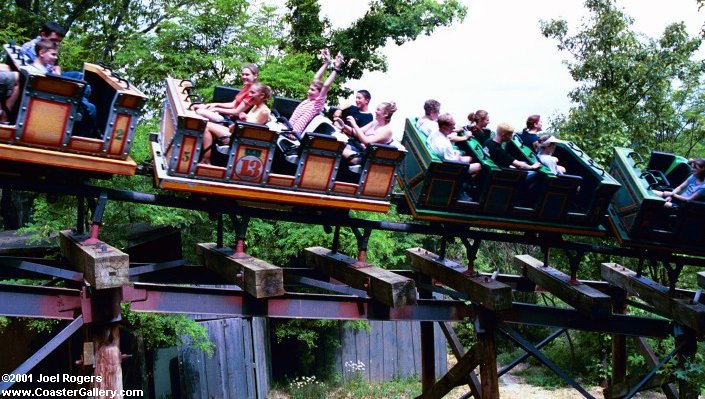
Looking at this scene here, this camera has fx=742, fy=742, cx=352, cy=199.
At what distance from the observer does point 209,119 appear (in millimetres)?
6062

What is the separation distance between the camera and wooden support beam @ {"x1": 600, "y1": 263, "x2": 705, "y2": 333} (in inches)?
294

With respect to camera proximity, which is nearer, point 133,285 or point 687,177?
point 133,285

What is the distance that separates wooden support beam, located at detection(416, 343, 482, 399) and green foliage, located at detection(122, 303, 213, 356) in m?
3.94

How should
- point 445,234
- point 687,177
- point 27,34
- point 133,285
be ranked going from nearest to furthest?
point 133,285
point 445,234
point 687,177
point 27,34

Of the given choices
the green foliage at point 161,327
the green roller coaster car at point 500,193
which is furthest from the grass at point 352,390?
the green roller coaster car at point 500,193

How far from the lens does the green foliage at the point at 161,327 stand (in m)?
9.69

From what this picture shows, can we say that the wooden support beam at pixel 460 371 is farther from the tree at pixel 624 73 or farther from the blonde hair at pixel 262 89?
the tree at pixel 624 73

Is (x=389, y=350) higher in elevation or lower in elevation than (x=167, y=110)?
lower

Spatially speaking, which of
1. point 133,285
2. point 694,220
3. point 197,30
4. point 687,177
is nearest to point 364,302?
point 133,285

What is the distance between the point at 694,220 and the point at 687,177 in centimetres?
119

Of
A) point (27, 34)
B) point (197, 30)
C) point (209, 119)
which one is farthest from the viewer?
point (27, 34)

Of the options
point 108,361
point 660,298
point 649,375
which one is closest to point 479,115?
point 660,298

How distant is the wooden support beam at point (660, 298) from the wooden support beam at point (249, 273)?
4.31 metres

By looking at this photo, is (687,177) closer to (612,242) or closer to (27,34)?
(612,242)
